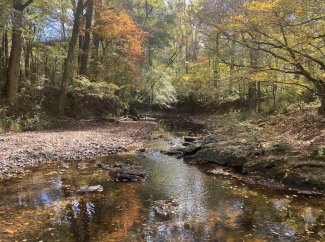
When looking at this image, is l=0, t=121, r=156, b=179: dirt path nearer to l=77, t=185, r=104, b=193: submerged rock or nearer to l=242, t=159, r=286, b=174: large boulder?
l=77, t=185, r=104, b=193: submerged rock

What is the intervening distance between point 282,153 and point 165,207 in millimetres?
5706

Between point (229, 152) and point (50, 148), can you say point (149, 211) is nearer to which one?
point (229, 152)

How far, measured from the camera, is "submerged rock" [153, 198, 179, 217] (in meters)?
7.11

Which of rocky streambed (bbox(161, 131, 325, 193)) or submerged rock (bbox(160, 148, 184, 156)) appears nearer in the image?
rocky streambed (bbox(161, 131, 325, 193))

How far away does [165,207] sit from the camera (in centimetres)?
742

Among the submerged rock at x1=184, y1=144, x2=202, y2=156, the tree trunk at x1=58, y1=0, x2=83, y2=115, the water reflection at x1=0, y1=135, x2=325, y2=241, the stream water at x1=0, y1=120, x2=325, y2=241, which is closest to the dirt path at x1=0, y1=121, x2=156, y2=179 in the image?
the stream water at x1=0, y1=120, x2=325, y2=241

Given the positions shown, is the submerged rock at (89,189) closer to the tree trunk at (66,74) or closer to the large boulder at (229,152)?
the large boulder at (229,152)

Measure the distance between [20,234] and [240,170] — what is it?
300 inches

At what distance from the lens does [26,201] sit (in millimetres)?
7539

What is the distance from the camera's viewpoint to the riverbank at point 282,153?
379 inches

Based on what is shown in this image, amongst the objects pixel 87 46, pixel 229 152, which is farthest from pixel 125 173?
pixel 87 46

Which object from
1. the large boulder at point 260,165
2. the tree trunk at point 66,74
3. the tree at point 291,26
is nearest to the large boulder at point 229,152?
the large boulder at point 260,165

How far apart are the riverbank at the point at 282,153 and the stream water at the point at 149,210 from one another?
1.05 metres

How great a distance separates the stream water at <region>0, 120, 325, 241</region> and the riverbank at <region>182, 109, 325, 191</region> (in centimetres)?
105
